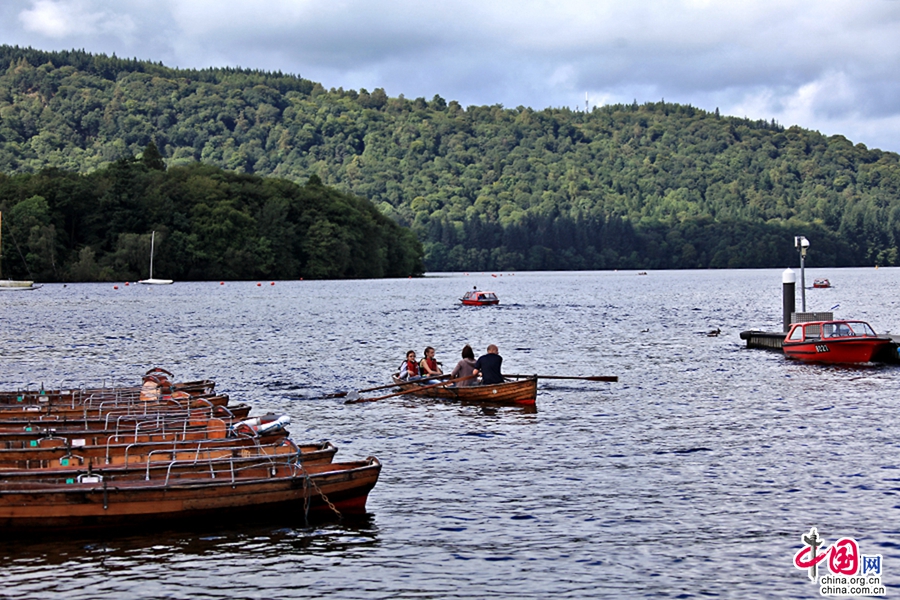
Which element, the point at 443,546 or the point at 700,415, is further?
the point at 700,415

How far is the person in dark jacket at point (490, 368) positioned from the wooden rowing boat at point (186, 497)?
14946 millimetres

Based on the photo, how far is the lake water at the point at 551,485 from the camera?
52.8 feet

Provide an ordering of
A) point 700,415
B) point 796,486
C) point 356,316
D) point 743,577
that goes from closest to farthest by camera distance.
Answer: point 743,577 → point 796,486 → point 700,415 → point 356,316

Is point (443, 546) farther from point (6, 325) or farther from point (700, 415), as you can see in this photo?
point (6, 325)

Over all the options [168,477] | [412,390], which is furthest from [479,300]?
[168,477]

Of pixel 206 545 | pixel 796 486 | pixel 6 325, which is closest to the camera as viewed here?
pixel 206 545

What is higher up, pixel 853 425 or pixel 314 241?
pixel 314 241

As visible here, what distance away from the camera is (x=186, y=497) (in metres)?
18.3

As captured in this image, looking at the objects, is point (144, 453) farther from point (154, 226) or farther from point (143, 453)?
point (154, 226)

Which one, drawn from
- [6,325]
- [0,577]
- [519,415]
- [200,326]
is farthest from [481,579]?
[6,325]

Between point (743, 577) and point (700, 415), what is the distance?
16.9 metres

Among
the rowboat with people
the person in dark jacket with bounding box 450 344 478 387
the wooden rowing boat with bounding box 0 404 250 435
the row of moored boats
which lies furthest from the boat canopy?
the rowboat with people

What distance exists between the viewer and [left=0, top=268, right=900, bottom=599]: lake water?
16.1 metres

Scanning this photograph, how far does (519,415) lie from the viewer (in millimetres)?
32562
